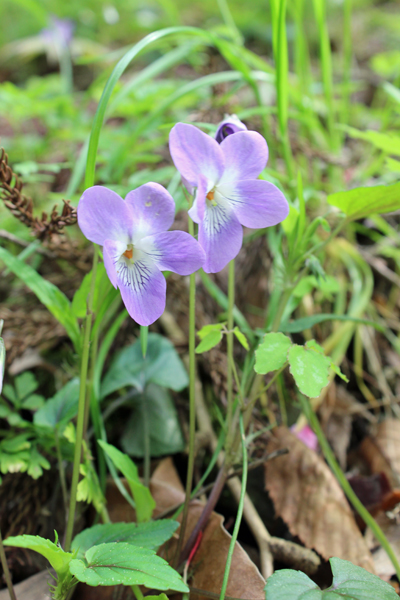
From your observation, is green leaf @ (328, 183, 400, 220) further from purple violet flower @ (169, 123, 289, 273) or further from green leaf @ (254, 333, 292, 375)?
green leaf @ (254, 333, 292, 375)

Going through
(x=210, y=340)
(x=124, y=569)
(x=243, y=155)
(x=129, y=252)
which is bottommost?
(x=124, y=569)

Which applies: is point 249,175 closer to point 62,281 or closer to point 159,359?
point 159,359

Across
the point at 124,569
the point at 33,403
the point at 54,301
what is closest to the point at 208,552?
the point at 124,569

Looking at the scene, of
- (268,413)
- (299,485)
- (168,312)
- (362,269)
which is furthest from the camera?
(362,269)

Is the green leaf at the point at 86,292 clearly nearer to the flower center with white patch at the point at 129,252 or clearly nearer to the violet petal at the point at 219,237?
the flower center with white patch at the point at 129,252

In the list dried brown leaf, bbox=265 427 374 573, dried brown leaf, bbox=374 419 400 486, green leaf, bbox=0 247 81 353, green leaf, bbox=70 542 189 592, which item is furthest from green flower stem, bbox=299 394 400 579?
green leaf, bbox=0 247 81 353

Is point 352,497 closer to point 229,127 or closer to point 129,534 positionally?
point 129,534

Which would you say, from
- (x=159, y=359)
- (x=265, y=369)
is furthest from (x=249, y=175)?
(x=159, y=359)
